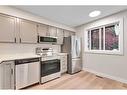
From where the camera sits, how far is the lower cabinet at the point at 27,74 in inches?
105

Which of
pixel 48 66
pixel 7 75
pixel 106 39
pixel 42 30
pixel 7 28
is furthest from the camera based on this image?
pixel 106 39

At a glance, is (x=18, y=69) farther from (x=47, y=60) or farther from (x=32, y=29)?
(x=32, y=29)

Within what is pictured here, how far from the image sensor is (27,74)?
286cm

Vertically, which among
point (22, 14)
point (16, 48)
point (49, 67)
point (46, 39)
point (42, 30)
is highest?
point (22, 14)

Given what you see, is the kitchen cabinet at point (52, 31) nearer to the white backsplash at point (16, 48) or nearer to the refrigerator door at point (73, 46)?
the white backsplash at point (16, 48)

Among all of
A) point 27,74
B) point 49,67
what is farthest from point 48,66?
point 27,74

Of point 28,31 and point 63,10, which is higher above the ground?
point 63,10

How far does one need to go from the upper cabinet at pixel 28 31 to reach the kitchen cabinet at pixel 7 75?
2.74 feet

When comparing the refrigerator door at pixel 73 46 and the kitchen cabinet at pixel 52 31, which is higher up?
the kitchen cabinet at pixel 52 31

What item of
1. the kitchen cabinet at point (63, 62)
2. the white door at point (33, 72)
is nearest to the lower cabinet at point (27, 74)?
the white door at point (33, 72)

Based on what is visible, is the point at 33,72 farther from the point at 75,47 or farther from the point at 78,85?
the point at 75,47

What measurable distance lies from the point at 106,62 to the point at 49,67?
217cm

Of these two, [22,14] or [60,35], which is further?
[60,35]
